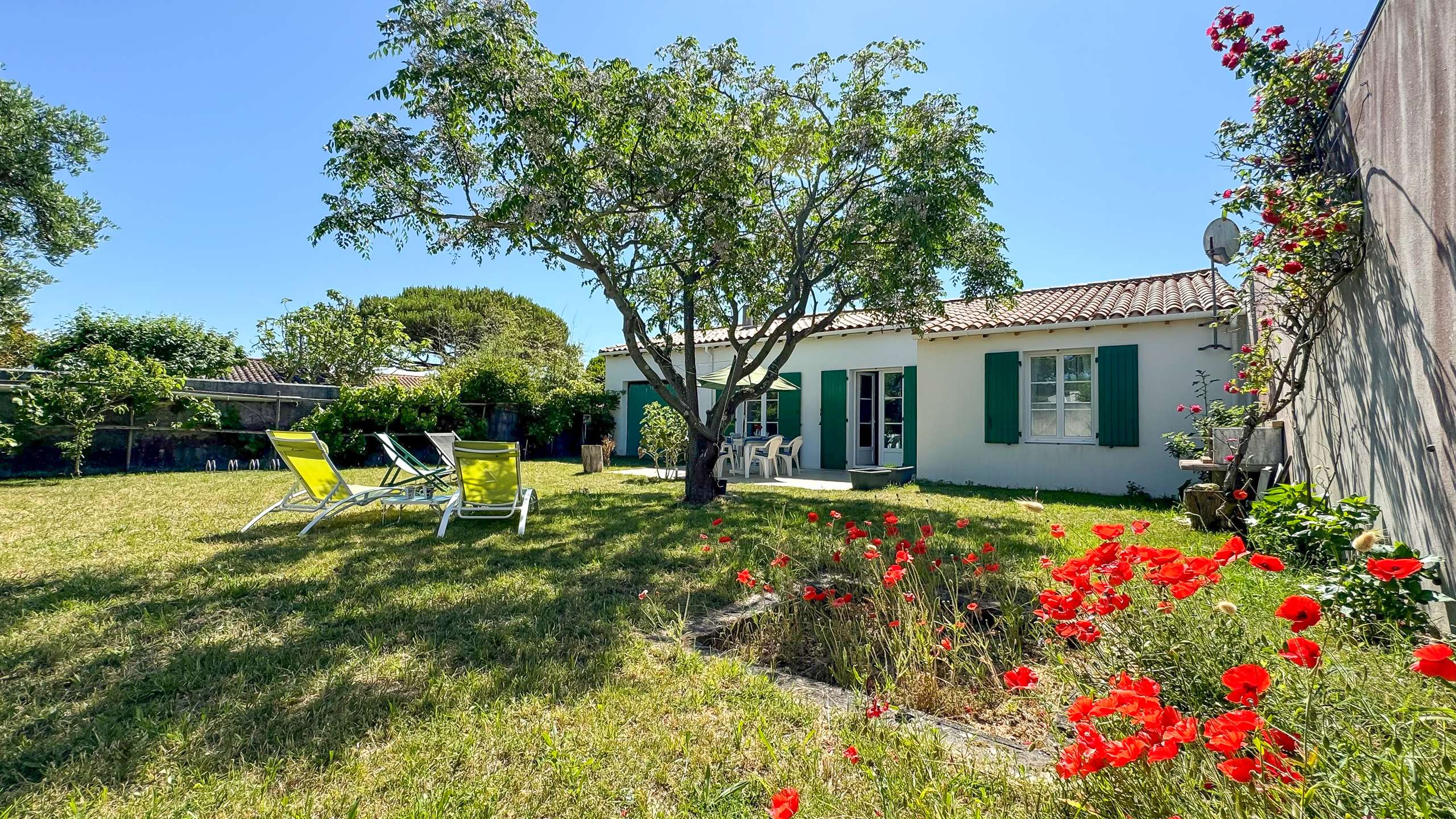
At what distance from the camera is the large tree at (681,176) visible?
625 cm

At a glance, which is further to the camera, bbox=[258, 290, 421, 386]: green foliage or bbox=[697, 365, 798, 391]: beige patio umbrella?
bbox=[258, 290, 421, 386]: green foliage

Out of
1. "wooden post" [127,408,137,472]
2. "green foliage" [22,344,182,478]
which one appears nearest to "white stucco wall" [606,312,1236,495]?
"green foliage" [22,344,182,478]

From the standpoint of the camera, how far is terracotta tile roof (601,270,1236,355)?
853 cm

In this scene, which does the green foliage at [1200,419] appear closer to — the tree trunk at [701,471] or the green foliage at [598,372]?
the tree trunk at [701,471]

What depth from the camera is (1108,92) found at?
668cm

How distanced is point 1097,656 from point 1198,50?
17.6 feet

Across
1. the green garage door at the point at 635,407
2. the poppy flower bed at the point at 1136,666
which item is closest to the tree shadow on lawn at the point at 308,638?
the poppy flower bed at the point at 1136,666

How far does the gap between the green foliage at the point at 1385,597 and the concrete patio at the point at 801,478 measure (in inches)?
265

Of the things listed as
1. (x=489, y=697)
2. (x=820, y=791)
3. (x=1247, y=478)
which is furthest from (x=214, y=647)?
(x=1247, y=478)

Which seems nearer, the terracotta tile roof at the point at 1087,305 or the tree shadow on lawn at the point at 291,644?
the tree shadow on lawn at the point at 291,644

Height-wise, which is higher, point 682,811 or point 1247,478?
point 1247,478

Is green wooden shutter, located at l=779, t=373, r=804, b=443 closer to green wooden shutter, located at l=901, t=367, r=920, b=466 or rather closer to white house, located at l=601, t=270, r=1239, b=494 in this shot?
white house, located at l=601, t=270, r=1239, b=494

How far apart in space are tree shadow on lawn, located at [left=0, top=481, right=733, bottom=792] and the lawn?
14mm

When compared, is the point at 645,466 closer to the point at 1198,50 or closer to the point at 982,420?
the point at 982,420
